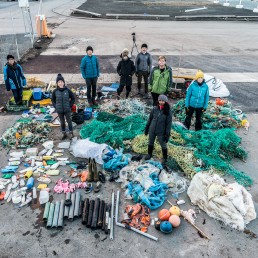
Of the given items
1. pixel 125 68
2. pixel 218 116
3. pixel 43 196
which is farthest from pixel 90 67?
pixel 43 196

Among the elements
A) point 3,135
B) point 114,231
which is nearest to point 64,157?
point 3,135

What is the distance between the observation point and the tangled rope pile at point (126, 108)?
31.5 ft

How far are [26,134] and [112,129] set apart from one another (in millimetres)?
2542

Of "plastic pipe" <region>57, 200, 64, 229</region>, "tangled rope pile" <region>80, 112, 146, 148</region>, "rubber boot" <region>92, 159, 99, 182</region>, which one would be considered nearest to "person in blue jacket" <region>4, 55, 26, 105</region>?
Answer: "tangled rope pile" <region>80, 112, 146, 148</region>

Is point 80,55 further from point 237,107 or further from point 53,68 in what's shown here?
point 237,107

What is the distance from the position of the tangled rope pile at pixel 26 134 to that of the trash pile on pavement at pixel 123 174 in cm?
3

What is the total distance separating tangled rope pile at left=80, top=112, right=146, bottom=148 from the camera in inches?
314

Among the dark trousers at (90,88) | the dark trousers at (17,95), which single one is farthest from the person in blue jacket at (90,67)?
the dark trousers at (17,95)

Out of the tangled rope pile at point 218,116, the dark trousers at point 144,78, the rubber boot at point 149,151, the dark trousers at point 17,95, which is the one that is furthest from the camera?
the dark trousers at point 144,78

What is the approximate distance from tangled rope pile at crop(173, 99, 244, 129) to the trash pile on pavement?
0.04m

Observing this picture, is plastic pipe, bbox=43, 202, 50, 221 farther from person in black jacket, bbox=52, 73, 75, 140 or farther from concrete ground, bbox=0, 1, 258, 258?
person in black jacket, bbox=52, 73, 75, 140

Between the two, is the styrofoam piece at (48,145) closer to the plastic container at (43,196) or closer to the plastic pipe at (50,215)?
the plastic container at (43,196)

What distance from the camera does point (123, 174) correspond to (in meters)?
6.79

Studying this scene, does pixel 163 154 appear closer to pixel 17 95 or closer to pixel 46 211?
pixel 46 211
